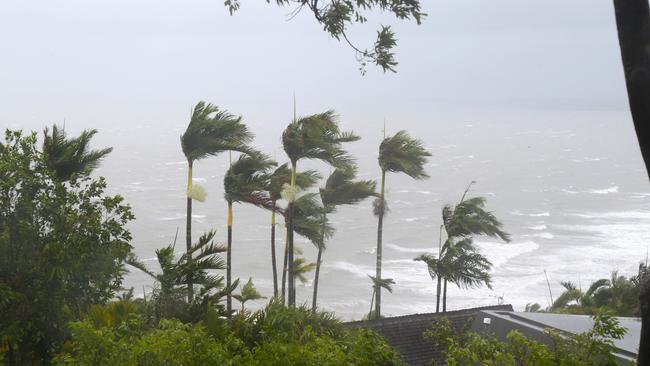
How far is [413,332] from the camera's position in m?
17.3

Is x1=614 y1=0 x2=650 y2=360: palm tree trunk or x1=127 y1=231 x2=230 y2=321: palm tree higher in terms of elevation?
x1=614 y1=0 x2=650 y2=360: palm tree trunk

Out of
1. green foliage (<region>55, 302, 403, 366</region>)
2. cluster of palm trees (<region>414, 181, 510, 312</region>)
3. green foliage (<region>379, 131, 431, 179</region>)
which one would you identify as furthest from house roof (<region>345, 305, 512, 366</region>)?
green foliage (<region>55, 302, 403, 366</region>)

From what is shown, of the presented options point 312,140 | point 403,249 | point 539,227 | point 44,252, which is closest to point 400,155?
point 312,140

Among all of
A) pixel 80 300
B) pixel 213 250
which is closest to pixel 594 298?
pixel 213 250

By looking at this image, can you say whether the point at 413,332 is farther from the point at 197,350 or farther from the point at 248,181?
the point at 197,350

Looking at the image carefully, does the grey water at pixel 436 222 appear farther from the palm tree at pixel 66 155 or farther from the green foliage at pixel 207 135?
the palm tree at pixel 66 155

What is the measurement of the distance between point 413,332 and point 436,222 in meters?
53.6

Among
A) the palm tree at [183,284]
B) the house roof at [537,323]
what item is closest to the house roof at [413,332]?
the house roof at [537,323]

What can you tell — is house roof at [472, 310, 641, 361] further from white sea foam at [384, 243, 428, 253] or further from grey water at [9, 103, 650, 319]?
white sea foam at [384, 243, 428, 253]

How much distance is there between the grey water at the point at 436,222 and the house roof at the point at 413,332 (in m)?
4.95

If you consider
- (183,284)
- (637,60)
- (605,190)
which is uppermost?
(605,190)

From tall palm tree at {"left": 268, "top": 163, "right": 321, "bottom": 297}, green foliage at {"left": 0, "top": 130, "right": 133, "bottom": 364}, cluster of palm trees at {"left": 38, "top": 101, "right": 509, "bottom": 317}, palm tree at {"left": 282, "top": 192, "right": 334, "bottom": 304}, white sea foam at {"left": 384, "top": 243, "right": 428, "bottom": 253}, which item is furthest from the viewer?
white sea foam at {"left": 384, "top": 243, "right": 428, "bottom": 253}

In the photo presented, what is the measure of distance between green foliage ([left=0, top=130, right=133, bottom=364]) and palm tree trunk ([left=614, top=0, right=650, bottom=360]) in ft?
19.7

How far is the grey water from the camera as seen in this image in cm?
5009
